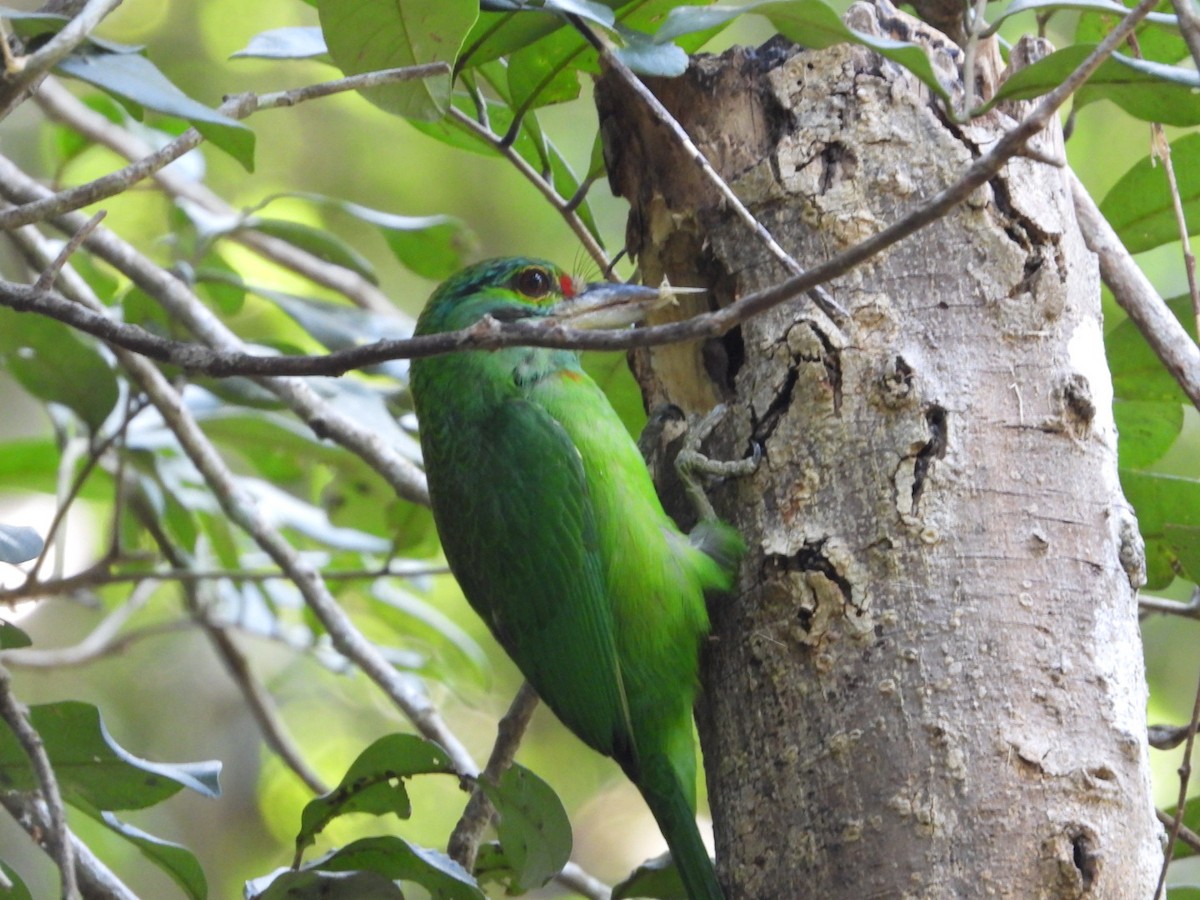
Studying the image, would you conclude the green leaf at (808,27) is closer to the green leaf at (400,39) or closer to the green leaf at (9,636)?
the green leaf at (400,39)

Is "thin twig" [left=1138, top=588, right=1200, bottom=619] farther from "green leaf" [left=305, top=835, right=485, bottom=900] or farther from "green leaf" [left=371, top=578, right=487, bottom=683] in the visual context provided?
"green leaf" [left=371, top=578, right=487, bottom=683]

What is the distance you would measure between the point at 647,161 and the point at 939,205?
1101mm

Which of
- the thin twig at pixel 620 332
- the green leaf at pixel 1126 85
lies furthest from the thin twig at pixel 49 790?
the green leaf at pixel 1126 85

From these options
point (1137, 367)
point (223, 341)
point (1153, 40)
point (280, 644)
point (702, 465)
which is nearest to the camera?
point (702, 465)

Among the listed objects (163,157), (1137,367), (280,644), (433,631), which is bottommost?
(280,644)

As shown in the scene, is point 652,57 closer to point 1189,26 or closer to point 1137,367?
point 1189,26

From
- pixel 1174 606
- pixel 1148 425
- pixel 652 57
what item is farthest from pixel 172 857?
pixel 1148 425

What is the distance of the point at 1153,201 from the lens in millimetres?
2514

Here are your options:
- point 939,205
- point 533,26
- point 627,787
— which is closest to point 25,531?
point 533,26

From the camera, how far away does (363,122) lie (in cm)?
722

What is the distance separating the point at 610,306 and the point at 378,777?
98cm

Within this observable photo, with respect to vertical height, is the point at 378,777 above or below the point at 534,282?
below

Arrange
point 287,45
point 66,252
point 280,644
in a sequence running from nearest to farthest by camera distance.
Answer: point 66,252, point 287,45, point 280,644

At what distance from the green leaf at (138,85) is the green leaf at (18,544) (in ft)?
2.27
